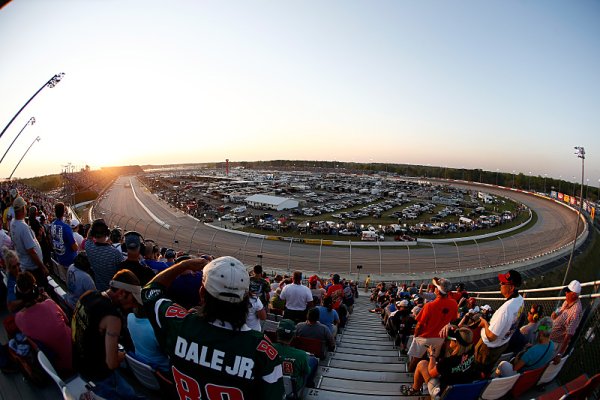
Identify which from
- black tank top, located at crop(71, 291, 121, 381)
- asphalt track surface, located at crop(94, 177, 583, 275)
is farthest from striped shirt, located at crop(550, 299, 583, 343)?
asphalt track surface, located at crop(94, 177, 583, 275)

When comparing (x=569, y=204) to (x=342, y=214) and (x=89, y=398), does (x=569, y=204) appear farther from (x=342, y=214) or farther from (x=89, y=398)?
(x=89, y=398)

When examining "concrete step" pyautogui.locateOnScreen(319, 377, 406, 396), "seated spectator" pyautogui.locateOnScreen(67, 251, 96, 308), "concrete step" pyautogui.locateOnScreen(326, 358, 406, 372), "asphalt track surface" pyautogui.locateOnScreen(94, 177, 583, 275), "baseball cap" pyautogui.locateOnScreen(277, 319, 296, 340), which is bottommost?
"asphalt track surface" pyautogui.locateOnScreen(94, 177, 583, 275)

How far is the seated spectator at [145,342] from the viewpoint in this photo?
301 centimetres

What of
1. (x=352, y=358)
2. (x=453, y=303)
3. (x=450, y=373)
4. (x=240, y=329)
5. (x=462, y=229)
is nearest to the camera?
(x=240, y=329)

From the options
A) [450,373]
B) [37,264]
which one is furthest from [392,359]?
[37,264]

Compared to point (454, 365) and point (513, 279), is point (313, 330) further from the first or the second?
point (513, 279)

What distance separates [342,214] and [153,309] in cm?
4851

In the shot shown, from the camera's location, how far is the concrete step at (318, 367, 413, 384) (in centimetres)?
443

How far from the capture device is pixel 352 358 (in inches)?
208

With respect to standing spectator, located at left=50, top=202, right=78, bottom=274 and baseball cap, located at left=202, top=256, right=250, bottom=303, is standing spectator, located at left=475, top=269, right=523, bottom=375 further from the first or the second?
standing spectator, located at left=50, top=202, right=78, bottom=274

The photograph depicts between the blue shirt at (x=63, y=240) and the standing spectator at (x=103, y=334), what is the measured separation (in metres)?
3.72

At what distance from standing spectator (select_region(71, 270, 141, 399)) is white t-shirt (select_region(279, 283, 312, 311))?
3.19m

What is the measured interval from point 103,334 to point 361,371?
144 inches

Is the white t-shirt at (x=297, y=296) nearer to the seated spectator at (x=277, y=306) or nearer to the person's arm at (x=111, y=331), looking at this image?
the seated spectator at (x=277, y=306)
